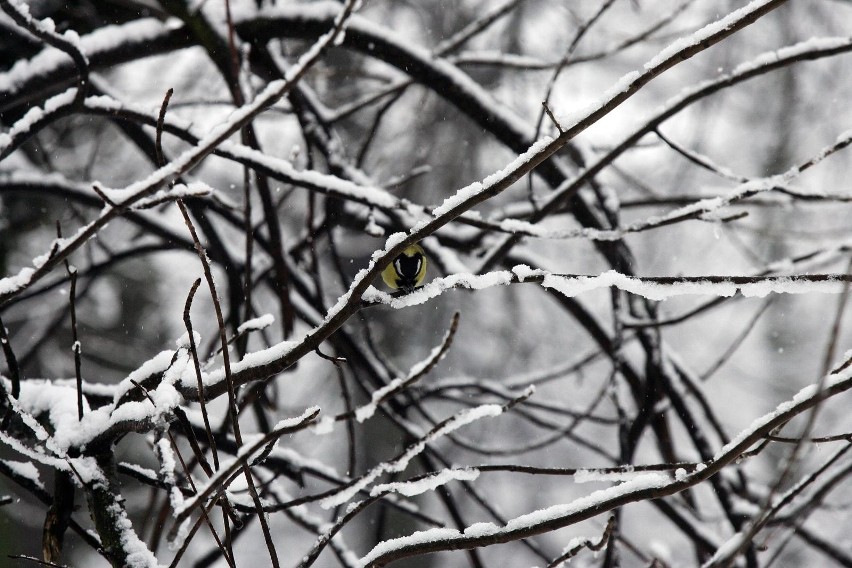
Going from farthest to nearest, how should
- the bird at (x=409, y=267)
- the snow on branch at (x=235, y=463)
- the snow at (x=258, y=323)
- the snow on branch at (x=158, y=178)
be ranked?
the bird at (x=409, y=267), the snow at (x=258, y=323), the snow on branch at (x=158, y=178), the snow on branch at (x=235, y=463)

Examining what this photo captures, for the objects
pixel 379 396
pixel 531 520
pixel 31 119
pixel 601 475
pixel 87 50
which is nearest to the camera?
pixel 531 520

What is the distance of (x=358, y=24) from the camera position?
1.87m

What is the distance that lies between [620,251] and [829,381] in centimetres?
113

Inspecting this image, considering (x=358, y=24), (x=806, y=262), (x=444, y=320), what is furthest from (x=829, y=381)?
(x=444, y=320)

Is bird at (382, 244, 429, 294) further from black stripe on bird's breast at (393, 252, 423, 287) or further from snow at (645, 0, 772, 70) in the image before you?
snow at (645, 0, 772, 70)


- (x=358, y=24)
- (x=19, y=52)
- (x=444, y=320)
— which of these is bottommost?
(x=19, y=52)

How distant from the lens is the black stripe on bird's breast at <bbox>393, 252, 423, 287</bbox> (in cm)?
146

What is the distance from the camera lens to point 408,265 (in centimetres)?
146

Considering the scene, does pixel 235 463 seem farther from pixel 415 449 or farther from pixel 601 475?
pixel 601 475

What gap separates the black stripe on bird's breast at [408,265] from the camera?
4.78 ft

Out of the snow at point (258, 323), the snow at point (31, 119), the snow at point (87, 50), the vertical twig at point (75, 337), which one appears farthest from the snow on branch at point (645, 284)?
the snow at point (87, 50)

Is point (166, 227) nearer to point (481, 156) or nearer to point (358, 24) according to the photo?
point (358, 24)

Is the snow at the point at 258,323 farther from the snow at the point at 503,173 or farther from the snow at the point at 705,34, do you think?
the snow at the point at 705,34

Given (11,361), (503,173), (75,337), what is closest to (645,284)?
(503,173)
